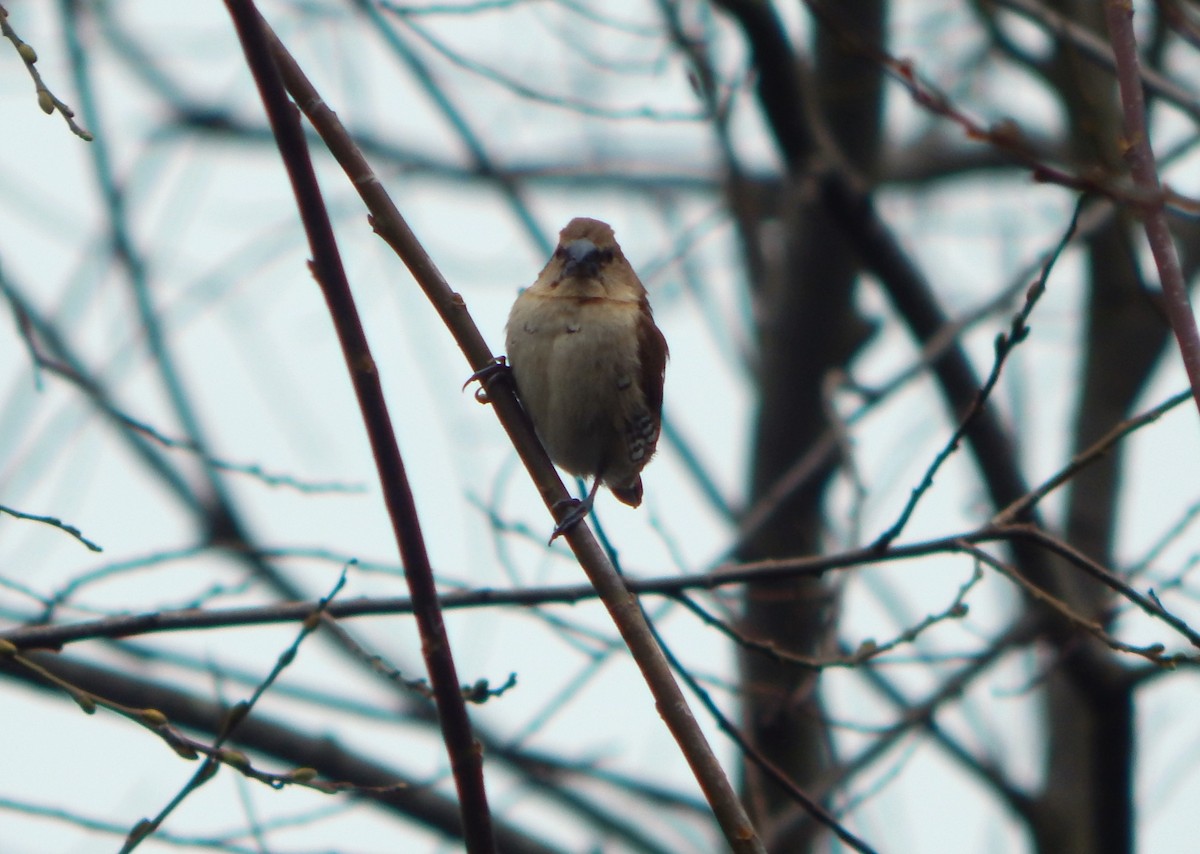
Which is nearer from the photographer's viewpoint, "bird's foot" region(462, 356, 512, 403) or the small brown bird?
"bird's foot" region(462, 356, 512, 403)

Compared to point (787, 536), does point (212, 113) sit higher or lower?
higher

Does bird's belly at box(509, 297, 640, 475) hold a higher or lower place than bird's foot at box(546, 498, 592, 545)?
higher

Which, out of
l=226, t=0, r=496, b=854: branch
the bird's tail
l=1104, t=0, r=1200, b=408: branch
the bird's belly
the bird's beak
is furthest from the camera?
the bird's tail

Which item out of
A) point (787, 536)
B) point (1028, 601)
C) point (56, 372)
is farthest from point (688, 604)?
point (1028, 601)

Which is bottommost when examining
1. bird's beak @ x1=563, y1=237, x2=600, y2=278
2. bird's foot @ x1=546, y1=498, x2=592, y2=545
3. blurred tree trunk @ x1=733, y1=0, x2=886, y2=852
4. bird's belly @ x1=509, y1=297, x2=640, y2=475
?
bird's foot @ x1=546, y1=498, x2=592, y2=545

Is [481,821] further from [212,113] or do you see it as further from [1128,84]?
[212,113]

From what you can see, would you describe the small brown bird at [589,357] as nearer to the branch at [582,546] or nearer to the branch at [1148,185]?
the branch at [582,546]

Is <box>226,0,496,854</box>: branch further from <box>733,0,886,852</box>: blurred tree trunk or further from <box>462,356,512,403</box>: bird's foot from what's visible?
<box>733,0,886,852</box>: blurred tree trunk

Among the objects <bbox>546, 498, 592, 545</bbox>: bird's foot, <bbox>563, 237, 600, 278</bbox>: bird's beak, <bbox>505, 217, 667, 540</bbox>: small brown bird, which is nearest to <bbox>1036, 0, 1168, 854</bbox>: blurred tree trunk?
<bbox>505, 217, 667, 540</bbox>: small brown bird
